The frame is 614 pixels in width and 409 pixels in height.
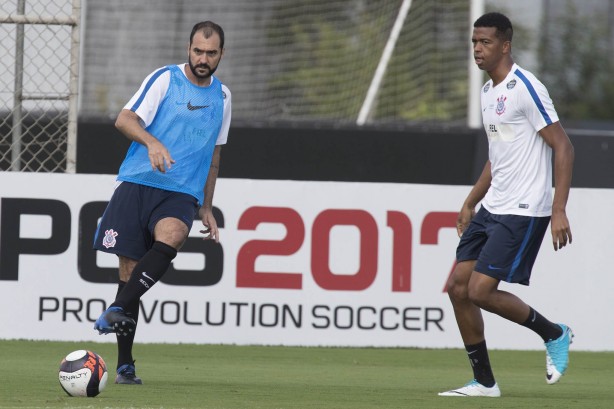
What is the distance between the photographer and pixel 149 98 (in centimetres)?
809

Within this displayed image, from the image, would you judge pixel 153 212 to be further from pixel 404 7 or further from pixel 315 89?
pixel 315 89

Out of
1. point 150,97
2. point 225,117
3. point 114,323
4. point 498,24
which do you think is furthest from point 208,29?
point 114,323

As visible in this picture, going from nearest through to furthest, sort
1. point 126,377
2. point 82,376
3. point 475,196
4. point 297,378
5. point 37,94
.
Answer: point 82,376 < point 126,377 < point 475,196 < point 297,378 < point 37,94

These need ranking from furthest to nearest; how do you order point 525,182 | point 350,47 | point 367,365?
point 350,47
point 367,365
point 525,182

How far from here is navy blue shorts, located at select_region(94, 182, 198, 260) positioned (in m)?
8.21

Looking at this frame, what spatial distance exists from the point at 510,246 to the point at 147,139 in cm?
209

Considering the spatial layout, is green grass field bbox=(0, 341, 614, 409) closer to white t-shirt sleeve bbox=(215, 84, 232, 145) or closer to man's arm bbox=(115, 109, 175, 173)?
man's arm bbox=(115, 109, 175, 173)

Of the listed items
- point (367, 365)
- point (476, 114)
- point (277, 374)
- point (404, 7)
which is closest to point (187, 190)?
point (277, 374)

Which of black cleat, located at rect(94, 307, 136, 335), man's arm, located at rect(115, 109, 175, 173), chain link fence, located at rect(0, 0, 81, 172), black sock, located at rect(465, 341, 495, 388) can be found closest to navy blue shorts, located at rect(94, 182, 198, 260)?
man's arm, located at rect(115, 109, 175, 173)

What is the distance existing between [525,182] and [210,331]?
407cm

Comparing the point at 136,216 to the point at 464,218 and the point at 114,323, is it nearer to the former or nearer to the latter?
the point at 114,323

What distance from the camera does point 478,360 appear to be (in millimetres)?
8062

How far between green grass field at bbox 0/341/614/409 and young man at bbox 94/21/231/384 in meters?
0.66

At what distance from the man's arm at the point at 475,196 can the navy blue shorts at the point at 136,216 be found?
5.28 ft
